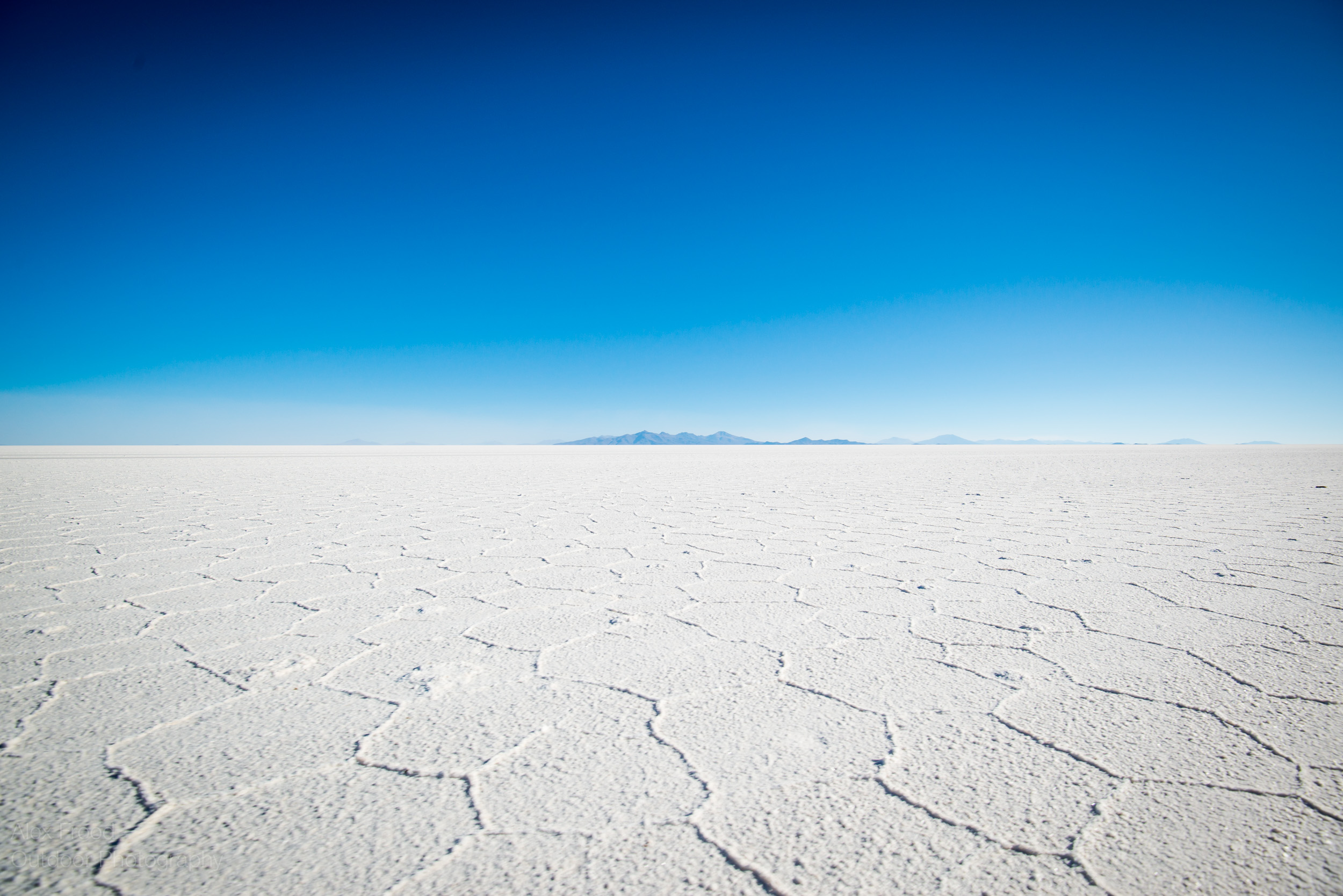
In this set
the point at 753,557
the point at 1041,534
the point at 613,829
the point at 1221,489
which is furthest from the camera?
the point at 1221,489

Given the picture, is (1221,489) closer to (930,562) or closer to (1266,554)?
(1266,554)

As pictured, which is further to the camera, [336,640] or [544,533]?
[544,533]

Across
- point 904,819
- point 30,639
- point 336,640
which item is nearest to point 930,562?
point 904,819

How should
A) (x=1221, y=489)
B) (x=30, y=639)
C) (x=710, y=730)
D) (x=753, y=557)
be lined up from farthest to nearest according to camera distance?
(x=1221, y=489), (x=753, y=557), (x=30, y=639), (x=710, y=730)

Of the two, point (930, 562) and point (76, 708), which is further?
point (930, 562)

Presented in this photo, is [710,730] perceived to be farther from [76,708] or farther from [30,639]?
[30,639]

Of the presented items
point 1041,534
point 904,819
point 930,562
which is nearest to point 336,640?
point 904,819
